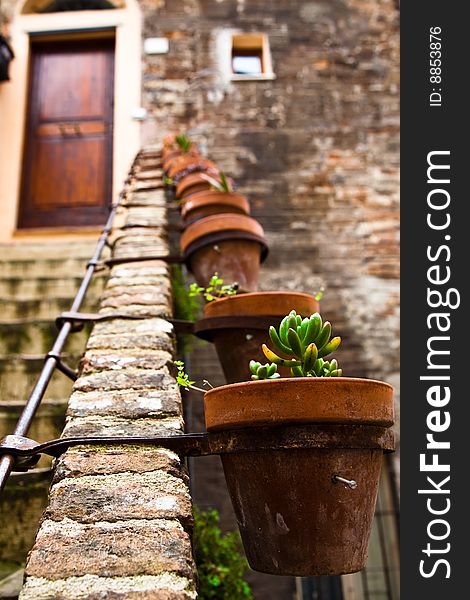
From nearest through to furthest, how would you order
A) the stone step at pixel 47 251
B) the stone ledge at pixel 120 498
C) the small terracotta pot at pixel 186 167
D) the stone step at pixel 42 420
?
the stone ledge at pixel 120 498, the stone step at pixel 42 420, the small terracotta pot at pixel 186 167, the stone step at pixel 47 251

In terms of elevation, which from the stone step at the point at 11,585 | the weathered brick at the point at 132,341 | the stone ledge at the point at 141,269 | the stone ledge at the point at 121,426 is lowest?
the stone step at the point at 11,585

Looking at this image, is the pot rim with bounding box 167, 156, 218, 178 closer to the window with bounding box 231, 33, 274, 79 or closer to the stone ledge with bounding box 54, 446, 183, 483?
the window with bounding box 231, 33, 274, 79

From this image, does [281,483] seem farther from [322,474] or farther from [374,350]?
[374,350]

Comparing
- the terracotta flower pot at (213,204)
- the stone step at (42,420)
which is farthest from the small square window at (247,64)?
the stone step at (42,420)

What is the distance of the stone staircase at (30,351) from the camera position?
1.82 meters

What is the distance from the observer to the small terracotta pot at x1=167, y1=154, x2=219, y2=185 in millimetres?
3615

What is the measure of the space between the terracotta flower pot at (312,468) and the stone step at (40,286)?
2.12 meters

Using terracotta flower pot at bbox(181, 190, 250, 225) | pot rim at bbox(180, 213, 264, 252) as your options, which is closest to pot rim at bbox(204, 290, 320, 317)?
pot rim at bbox(180, 213, 264, 252)

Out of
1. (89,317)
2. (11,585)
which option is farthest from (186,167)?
(11,585)

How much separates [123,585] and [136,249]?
6.46 ft

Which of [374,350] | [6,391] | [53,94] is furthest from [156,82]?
[6,391]

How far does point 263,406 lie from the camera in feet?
3.82

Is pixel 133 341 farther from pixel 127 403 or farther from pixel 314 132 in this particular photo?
pixel 314 132

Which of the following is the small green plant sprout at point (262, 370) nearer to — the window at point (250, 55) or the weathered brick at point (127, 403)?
the weathered brick at point (127, 403)
